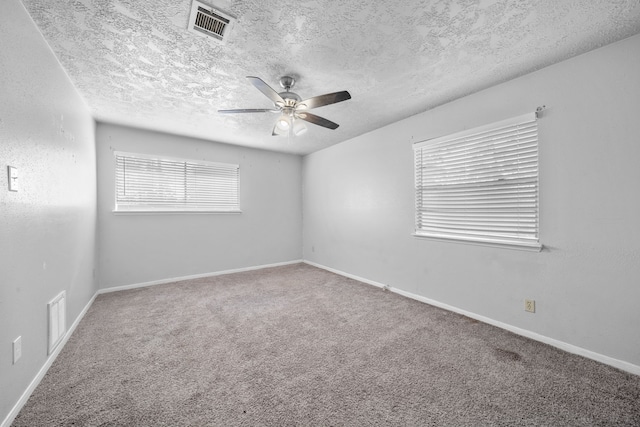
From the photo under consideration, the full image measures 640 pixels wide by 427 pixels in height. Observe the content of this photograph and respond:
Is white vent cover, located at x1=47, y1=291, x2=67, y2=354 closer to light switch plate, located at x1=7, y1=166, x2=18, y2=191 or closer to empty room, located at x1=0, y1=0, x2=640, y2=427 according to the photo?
empty room, located at x1=0, y1=0, x2=640, y2=427

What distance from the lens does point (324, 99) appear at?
215 cm

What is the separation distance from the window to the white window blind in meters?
3.42

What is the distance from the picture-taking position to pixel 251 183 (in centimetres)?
504

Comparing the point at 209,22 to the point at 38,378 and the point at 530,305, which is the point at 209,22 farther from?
the point at 530,305

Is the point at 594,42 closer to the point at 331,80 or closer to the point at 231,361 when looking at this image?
the point at 331,80

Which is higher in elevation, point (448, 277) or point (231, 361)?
point (448, 277)

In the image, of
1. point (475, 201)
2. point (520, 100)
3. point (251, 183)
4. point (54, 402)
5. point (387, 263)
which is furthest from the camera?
point (251, 183)

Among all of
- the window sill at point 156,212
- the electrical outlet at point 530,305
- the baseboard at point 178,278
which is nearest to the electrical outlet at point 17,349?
the baseboard at point 178,278

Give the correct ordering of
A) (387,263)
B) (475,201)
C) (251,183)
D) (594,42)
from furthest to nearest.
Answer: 1. (251,183)
2. (387,263)
3. (475,201)
4. (594,42)

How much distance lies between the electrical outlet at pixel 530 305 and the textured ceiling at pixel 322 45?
2.15m

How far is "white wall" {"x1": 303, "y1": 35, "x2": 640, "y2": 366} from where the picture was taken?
1859 mm

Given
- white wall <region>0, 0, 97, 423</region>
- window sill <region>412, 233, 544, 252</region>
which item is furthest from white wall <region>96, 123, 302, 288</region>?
window sill <region>412, 233, 544, 252</region>

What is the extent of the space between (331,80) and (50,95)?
2333mm

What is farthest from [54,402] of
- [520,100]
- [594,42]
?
[594,42]
